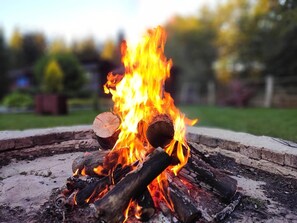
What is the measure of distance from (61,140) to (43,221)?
277 centimetres

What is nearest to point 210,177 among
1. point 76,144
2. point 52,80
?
point 76,144

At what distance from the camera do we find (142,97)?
399cm

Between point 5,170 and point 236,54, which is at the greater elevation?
point 236,54

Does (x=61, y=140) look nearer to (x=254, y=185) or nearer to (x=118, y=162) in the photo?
(x=118, y=162)

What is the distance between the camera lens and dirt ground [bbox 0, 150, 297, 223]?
3021 mm

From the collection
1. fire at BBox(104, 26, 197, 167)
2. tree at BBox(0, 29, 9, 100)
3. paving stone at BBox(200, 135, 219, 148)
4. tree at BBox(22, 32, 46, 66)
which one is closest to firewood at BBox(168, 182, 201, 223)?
fire at BBox(104, 26, 197, 167)

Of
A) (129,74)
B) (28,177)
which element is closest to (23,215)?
(28,177)

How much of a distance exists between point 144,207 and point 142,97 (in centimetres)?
153

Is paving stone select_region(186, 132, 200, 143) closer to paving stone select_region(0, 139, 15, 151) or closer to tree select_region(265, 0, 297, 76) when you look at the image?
paving stone select_region(0, 139, 15, 151)

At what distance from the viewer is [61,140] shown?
5.52m

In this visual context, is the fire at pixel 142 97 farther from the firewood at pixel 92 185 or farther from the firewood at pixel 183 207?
the firewood at pixel 183 207

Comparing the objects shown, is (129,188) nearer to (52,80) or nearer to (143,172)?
(143,172)

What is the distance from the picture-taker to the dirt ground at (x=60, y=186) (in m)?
3.02

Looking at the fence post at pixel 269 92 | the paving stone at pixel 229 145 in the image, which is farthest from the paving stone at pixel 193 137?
the fence post at pixel 269 92
